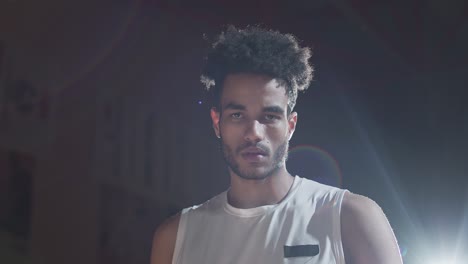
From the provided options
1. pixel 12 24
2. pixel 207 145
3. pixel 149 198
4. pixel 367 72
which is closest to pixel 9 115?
pixel 12 24

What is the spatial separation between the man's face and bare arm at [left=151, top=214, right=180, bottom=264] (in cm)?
32

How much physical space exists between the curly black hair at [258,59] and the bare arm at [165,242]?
0.49 m

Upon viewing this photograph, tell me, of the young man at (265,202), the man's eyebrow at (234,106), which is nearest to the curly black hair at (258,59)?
the young man at (265,202)

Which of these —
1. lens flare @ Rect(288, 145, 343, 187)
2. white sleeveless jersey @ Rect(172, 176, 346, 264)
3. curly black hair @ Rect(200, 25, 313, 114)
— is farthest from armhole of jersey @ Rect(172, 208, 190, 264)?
lens flare @ Rect(288, 145, 343, 187)

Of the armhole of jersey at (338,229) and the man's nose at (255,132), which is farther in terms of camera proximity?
the man's nose at (255,132)

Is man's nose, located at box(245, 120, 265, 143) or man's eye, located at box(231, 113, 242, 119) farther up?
man's eye, located at box(231, 113, 242, 119)

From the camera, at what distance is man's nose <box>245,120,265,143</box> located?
1.81 m

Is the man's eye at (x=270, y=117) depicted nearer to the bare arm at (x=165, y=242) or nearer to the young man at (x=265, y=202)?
the young man at (x=265, y=202)

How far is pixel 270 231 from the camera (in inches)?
70.1

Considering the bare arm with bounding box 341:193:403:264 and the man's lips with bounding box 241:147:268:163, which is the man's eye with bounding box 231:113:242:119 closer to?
the man's lips with bounding box 241:147:268:163

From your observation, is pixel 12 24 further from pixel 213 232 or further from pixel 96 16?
pixel 213 232

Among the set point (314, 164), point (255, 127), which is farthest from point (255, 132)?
point (314, 164)

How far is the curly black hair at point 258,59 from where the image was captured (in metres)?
1.95

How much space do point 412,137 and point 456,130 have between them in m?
0.33
